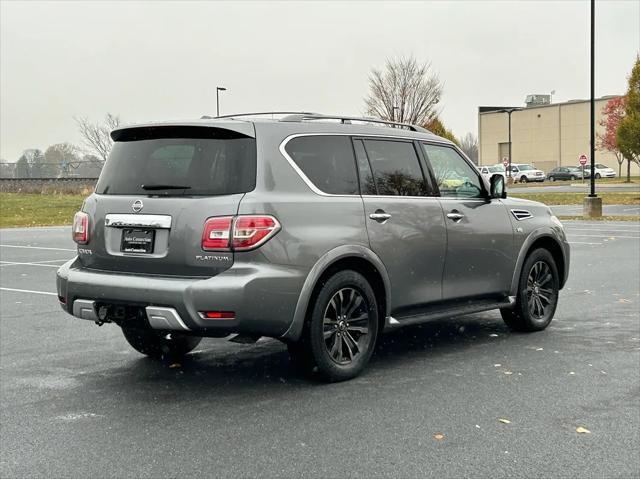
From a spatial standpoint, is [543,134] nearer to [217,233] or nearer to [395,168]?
[395,168]

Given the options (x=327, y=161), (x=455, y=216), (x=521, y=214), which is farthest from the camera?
(x=521, y=214)

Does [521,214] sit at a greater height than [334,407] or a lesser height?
greater

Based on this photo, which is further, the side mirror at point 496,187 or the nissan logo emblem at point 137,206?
the side mirror at point 496,187

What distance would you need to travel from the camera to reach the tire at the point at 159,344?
22.1 ft

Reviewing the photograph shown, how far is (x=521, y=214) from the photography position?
25.3ft

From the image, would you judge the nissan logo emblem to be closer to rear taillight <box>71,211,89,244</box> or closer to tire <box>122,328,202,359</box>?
rear taillight <box>71,211,89,244</box>

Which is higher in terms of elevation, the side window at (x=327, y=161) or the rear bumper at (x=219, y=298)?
the side window at (x=327, y=161)

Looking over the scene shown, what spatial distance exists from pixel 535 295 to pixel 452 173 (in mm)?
1578

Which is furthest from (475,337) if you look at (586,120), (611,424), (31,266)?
(586,120)

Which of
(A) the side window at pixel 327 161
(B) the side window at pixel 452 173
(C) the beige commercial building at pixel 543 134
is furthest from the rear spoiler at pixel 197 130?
(C) the beige commercial building at pixel 543 134

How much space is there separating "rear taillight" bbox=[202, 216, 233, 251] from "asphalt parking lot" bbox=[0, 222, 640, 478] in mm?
1019

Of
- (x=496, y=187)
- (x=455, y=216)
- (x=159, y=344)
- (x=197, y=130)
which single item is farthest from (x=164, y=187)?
(x=496, y=187)

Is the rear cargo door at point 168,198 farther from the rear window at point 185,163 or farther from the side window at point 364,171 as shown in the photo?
the side window at point 364,171

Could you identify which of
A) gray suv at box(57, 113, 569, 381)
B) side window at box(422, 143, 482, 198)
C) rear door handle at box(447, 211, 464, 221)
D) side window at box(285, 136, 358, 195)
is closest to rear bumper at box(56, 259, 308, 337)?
gray suv at box(57, 113, 569, 381)
